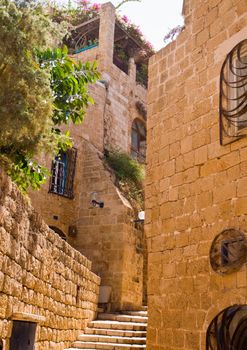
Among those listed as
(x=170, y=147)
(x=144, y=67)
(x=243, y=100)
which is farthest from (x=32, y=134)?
(x=144, y=67)

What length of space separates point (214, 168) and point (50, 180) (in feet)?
27.4

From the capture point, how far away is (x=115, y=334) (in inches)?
363

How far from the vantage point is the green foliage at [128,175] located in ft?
45.6

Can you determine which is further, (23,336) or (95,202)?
(95,202)

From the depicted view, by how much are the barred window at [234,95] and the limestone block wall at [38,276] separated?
274cm

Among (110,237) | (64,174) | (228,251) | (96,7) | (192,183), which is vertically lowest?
(228,251)

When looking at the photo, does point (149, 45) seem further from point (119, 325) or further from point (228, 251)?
point (228, 251)

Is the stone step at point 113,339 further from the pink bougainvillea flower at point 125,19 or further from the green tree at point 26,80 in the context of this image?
the pink bougainvillea flower at point 125,19

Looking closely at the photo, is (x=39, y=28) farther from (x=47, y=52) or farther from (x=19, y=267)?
(x=19, y=267)

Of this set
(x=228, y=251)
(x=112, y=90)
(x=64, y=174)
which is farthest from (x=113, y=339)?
(x=112, y=90)

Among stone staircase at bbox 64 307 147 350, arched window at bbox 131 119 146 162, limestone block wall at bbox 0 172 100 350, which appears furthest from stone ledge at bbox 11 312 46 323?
arched window at bbox 131 119 146 162

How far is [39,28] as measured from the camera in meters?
5.34

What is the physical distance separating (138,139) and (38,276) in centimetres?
1266

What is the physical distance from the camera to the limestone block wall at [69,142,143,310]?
1225cm
